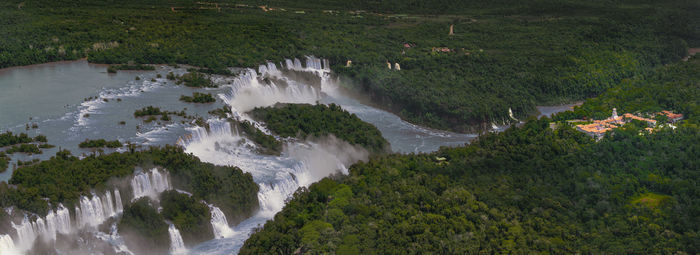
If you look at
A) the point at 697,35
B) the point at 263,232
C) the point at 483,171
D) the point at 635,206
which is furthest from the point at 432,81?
the point at 697,35

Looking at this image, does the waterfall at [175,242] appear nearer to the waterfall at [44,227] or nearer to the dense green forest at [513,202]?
the dense green forest at [513,202]

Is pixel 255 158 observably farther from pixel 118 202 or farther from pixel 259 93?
pixel 259 93

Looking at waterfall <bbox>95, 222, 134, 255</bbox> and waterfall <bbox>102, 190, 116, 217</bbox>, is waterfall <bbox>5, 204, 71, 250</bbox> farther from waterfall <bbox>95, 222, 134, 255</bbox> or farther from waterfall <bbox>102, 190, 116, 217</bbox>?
waterfall <bbox>102, 190, 116, 217</bbox>

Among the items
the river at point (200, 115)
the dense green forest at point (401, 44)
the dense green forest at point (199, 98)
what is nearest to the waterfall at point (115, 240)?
the river at point (200, 115)

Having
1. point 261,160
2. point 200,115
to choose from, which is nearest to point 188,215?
point 261,160

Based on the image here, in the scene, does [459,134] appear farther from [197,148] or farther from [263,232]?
[263,232]

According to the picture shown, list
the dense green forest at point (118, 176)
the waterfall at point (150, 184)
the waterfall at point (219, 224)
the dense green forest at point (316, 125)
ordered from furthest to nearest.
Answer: the dense green forest at point (316, 125)
the waterfall at point (219, 224)
the waterfall at point (150, 184)
the dense green forest at point (118, 176)

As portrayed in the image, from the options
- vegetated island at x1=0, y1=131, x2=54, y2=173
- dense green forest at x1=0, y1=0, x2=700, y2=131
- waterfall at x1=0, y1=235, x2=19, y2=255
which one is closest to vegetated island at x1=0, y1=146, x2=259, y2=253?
waterfall at x1=0, y1=235, x2=19, y2=255
